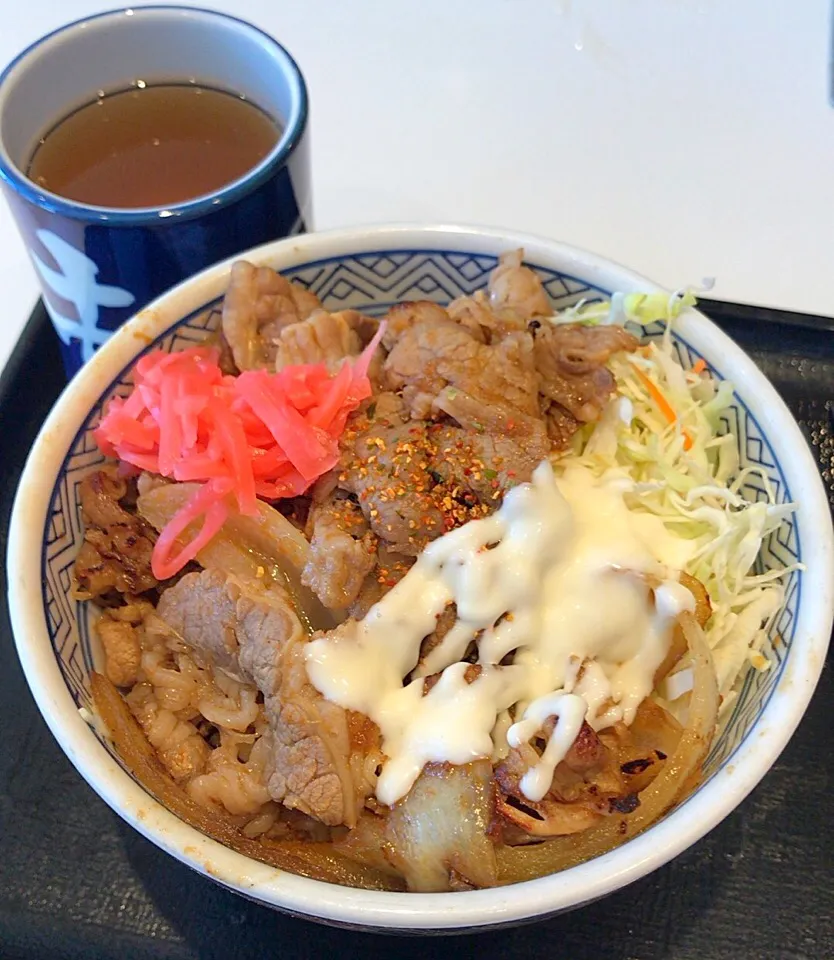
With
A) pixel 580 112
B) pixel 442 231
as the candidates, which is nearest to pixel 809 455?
pixel 442 231

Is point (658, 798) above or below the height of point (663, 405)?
below

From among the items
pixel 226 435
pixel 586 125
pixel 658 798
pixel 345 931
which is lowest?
pixel 345 931

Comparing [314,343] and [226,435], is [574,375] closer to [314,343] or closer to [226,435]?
[314,343]

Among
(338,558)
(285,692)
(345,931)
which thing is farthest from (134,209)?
(345,931)

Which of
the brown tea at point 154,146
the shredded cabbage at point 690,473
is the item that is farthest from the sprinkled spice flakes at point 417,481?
the brown tea at point 154,146

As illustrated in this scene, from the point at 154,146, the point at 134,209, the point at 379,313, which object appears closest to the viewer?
the point at 134,209

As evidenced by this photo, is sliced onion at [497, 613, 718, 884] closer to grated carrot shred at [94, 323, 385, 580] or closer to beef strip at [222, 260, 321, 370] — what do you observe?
grated carrot shred at [94, 323, 385, 580]

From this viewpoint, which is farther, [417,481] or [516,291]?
[516,291]

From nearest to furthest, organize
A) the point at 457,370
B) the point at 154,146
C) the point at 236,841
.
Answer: the point at 236,841, the point at 457,370, the point at 154,146

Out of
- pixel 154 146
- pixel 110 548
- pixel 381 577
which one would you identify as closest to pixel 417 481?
pixel 381 577
